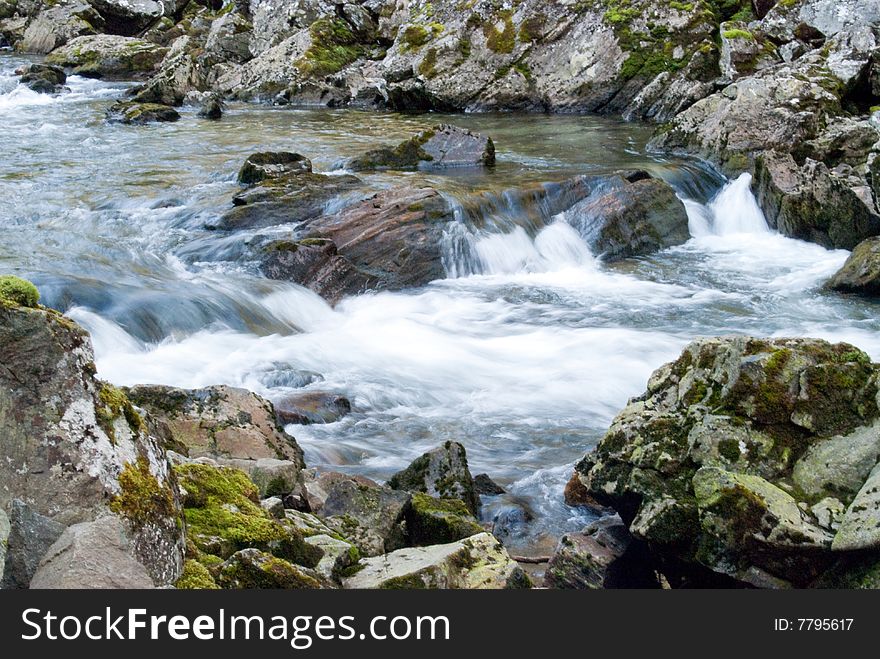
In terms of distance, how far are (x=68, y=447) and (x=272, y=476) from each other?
7.21 ft

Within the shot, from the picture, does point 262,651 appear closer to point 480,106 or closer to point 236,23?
point 480,106

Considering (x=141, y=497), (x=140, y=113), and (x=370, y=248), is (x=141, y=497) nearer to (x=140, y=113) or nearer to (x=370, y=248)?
(x=370, y=248)

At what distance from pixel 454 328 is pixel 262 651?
9534 mm

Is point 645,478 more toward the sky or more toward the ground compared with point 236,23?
more toward the ground

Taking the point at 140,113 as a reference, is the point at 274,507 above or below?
above

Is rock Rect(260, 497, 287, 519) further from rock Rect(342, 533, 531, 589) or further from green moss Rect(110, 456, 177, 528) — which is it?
green moss Rect(110, 456, 177, 528)

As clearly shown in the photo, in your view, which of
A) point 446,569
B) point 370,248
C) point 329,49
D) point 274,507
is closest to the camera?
point 446,569

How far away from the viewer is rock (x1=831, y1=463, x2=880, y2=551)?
4.84 metres

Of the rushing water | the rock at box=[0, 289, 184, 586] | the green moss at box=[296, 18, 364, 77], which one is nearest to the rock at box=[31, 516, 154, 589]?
the rock at box=[0, 289, 184, 586]

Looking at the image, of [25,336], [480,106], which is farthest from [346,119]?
[25,336]

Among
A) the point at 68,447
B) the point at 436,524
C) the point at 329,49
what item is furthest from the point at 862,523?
the point at 329,49

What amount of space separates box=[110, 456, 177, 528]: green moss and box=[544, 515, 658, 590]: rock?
2680mm

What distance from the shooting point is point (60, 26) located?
43.9 meters

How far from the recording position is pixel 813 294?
14094 millimetres
